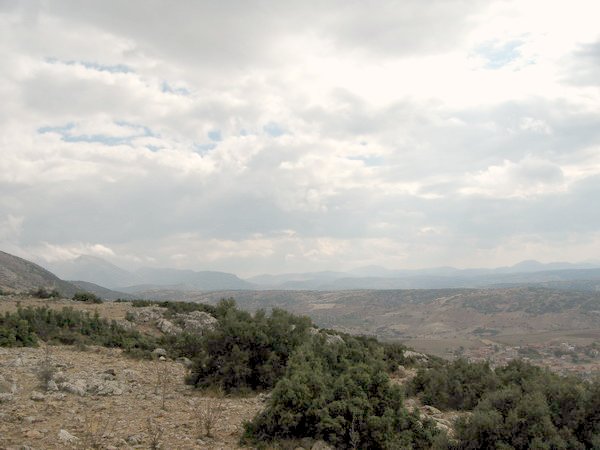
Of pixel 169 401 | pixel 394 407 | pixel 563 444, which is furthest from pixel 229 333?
pixel 563 444

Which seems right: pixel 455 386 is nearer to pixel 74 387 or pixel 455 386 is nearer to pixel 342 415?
pixel 342 415

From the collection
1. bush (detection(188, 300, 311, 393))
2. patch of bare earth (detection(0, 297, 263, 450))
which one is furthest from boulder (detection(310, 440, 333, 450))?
bush (detection(188, 300, 311, 393))

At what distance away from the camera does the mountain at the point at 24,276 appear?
65.1 m

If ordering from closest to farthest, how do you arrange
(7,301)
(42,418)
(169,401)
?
(42,418), (169,401), (7,301)

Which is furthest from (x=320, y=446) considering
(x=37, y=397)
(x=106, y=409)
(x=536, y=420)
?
(x=37, y=397)

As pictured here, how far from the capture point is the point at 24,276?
76.0 m

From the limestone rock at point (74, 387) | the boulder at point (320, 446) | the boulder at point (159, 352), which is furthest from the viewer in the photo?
the boulder at point (159, 352)

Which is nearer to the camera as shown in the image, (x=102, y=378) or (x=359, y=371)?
(x=359, y=371)

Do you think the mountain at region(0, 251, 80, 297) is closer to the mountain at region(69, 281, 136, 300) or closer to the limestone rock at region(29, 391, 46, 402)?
the mountain at region(69, 281, 136, 300)

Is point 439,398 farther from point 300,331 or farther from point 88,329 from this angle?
point 88,329

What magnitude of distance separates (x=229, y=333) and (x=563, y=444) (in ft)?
30.0

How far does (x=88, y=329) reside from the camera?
778 inches

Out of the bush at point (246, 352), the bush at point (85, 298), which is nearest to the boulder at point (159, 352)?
the bush at point (246, 352)

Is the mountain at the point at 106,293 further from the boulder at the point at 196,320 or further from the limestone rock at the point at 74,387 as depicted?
the limestone rock at the point at 74,387
